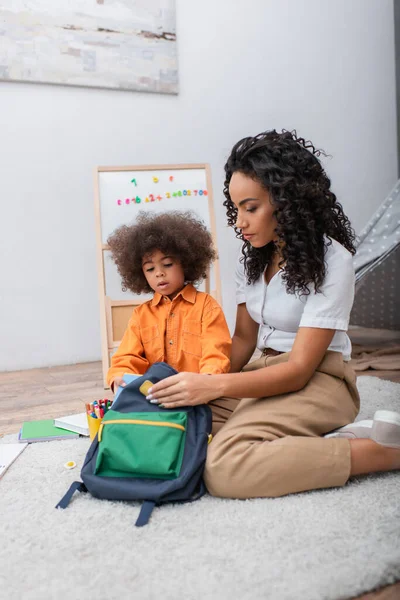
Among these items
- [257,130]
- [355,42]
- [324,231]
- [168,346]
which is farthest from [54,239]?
[355,42]

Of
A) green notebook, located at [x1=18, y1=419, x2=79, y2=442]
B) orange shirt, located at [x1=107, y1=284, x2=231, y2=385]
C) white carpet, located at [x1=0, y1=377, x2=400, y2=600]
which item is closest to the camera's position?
white carpet, located at [x1=0, y1=377, x2=400, y2=600]

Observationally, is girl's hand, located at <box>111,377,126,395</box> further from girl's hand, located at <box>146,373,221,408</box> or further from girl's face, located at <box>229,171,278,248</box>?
girl's face, located at <box>229,171,278,248</box>

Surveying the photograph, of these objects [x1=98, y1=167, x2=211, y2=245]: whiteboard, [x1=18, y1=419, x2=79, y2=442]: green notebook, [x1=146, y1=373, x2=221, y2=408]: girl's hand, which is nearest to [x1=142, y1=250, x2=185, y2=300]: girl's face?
[x1=146, y1=373, x2=221, y2=408]: girl's hand

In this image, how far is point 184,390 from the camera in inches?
48.0

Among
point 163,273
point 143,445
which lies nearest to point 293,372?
point 143,445

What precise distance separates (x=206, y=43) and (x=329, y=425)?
2445mm

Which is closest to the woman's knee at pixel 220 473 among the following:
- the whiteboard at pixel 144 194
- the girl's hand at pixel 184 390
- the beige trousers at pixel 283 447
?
the beige trousers at pixel 283 447

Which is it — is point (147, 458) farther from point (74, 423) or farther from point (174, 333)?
point (74, 423)

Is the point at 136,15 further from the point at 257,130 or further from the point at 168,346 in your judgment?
the point at 168,346

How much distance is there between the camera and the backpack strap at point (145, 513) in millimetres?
1085

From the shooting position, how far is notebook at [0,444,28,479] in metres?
1.45

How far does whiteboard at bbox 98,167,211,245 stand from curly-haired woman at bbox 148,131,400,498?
3.94 feet

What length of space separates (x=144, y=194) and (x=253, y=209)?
1.30m

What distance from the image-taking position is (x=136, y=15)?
9.60 ft
